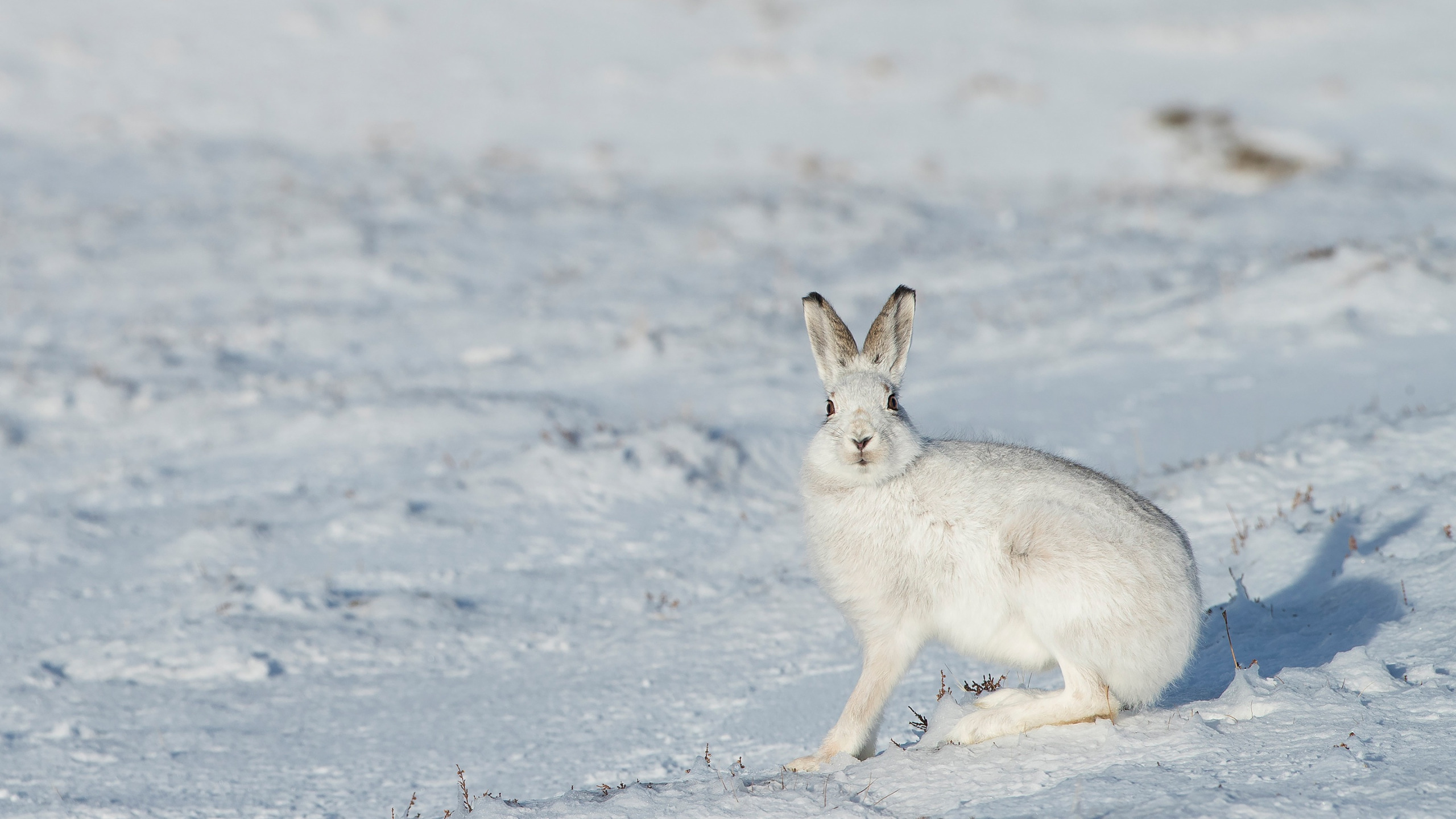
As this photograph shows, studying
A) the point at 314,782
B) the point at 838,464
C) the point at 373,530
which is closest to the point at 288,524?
the point at 373,530

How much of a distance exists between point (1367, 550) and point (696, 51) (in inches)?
922

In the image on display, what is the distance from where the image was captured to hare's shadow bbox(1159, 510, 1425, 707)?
186 inches

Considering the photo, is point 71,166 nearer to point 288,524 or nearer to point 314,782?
point 288,524

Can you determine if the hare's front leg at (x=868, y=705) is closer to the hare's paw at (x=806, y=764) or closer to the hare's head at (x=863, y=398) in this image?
the hare's paw at (x=806, y=764)

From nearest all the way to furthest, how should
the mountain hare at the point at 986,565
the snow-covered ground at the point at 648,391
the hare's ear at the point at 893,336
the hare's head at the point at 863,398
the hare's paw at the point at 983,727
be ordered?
the mountain hare at the point at 986,565, the hare's paw at the point at 983,727, the hare's head at the point at 863,398, the hare's ear at the point at 893,336, the snow-covered ground at the point at 648,391

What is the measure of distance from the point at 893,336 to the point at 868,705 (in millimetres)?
1374

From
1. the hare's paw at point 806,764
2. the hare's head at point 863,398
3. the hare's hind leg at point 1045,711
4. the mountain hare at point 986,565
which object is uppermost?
the hare's head at point 863,398

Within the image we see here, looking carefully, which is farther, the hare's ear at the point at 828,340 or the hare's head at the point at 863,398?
the hare's ear at the point at 828,340

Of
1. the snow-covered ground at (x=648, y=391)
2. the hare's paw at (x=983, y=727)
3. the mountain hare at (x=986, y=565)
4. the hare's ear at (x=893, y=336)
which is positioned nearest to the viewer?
the mountain hare at (x=986, y=565)

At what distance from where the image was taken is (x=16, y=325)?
13711 millimetres

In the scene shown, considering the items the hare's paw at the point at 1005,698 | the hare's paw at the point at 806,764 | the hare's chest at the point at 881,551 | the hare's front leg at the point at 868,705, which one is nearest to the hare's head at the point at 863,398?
the hare's chest at the point at 881,551

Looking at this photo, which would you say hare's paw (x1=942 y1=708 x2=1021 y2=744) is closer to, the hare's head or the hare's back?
the hare's back

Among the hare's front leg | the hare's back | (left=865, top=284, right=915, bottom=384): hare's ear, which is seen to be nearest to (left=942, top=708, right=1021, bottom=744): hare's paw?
the hare's front leg

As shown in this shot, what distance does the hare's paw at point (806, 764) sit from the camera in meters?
4.19
